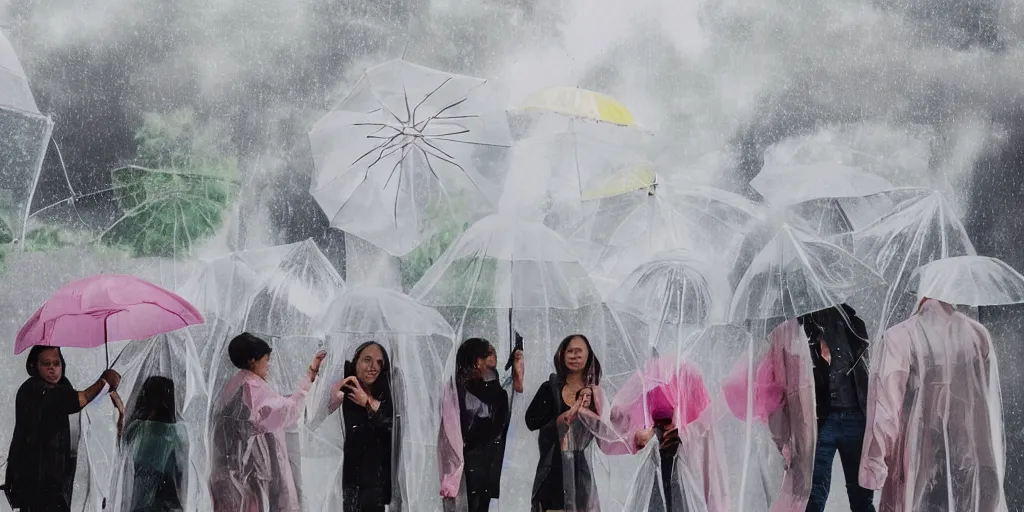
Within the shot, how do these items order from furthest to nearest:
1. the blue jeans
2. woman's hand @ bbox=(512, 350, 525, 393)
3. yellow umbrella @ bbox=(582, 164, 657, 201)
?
yellow umbrella @ bbox=(582, 164, 657, 201), woman's hand @ bbox=(512, 350, 525, 393), the blue jeans

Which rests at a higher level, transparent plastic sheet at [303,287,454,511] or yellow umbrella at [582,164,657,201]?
yellow umbrella at [582,164,657,201]

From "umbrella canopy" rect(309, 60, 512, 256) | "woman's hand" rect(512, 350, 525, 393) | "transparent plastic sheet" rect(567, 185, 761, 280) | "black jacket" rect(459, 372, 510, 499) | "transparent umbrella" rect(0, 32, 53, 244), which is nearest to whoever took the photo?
"black jacket" rect(459, 372, 510, 499)

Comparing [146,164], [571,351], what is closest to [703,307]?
[571,351]

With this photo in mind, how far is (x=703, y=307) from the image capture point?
22.3ft

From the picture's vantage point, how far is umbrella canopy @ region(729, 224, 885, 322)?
249 inches

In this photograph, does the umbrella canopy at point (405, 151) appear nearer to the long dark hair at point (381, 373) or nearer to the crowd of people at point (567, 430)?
the long dark hair at point (381, 373)

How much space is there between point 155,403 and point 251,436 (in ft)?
1.75

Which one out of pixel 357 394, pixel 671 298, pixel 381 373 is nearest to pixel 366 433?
pixel 357 394

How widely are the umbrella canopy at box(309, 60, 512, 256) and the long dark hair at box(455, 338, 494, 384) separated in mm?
1112

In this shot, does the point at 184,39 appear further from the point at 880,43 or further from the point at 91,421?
the point at 880,43

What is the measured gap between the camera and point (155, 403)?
6.51 m

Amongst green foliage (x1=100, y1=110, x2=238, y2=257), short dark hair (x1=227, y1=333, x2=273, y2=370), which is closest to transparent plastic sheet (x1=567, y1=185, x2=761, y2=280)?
short dark hair (x1=227, y1=333, x2=273, y2=370)

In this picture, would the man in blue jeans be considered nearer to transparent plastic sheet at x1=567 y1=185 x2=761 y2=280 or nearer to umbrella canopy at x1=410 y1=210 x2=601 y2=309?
transparent plastic sheet at x1=567 y1=185 x2=761 y2=280

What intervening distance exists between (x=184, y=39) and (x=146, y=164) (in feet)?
3.48
